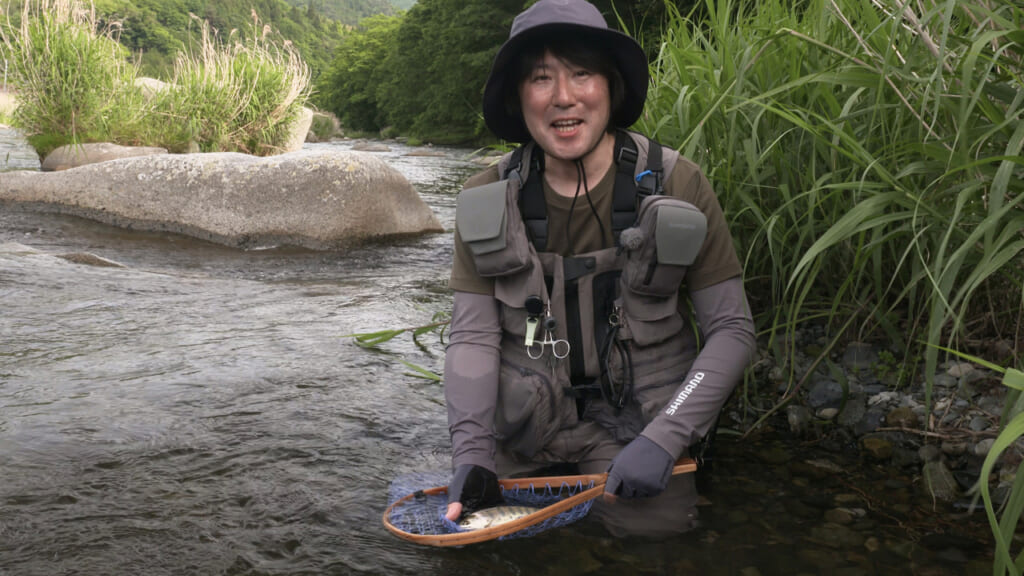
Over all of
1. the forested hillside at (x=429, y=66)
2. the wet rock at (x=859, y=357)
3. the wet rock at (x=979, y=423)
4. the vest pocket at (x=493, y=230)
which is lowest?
Result: the wet rock at (x=979, y=423)

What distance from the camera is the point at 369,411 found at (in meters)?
3.55

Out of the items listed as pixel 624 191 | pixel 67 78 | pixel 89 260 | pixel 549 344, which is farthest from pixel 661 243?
pixel 67 78

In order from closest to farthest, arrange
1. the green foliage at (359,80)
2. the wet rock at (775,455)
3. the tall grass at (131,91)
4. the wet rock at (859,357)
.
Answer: the wet rock at (775,455) → the wet rock at (859,357) → the tall grass at (131,91) → the green foliage at (359,80)

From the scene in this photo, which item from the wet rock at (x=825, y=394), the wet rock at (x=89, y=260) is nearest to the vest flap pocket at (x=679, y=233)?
the wet rock at (x=825, y=394)

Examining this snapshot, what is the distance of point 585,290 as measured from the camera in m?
2.63

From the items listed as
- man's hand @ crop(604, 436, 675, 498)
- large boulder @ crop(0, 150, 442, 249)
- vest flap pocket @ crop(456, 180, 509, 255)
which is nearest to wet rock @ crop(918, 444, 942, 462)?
man's hand @ crop(604, 436, 675, 498)

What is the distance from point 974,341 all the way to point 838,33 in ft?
3.99

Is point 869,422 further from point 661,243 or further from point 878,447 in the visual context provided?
point 661,243

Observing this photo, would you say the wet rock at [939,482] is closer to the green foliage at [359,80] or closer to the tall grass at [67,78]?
the tall grass at [67,78]

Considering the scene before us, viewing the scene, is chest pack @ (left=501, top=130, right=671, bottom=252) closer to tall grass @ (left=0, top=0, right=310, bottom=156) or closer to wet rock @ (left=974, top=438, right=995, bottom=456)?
wet rock @ (left=974, top=438, right=995, bottom=456)

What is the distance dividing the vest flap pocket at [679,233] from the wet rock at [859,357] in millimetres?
1161

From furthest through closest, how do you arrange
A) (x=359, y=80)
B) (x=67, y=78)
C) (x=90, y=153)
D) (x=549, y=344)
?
(x=359, y=80)
(x=90, y=153)
(x=67, y=78)
(x=549, y=344)

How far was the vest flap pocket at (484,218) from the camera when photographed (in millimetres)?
2482

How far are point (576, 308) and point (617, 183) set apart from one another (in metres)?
0.41
